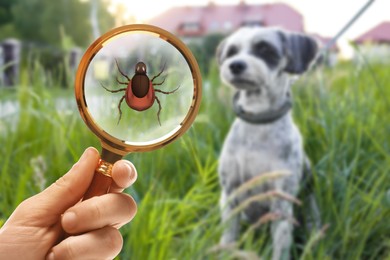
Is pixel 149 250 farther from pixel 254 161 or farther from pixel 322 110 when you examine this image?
pixel 322 110

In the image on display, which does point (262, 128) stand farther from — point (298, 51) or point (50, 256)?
point (50, 256)

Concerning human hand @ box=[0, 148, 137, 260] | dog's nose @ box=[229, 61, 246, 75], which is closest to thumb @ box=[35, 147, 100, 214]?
human hand @ box=[0, 148, 137, 260]

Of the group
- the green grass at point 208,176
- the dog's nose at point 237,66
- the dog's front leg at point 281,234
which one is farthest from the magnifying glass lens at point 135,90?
the dog's front leg at point 281,234

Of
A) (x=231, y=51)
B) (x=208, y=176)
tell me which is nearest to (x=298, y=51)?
(x=231, y=51)

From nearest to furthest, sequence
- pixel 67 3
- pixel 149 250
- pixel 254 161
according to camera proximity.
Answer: pixel 149 250 < pixel 254 161 < pixel 67 3

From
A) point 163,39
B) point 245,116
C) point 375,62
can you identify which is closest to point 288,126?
point 245,116

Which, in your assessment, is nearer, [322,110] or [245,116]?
[245,116]
